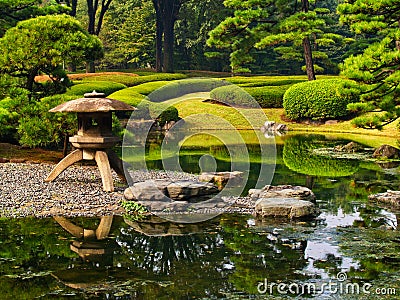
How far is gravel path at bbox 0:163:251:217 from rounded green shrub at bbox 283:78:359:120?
12114 millimetres

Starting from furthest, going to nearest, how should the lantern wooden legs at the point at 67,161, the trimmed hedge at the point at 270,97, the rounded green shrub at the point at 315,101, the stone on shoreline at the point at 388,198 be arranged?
1. the trimmed hedge at the point at 270,97
2. the rounded green shrub at the point at 315,101
3. the lantern wooden legs at the point at 67,161
4. the stone on shoreline at the point at 388,198

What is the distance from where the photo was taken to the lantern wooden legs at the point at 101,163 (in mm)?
9477

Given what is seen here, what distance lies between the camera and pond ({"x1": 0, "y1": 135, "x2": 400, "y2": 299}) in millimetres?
5039

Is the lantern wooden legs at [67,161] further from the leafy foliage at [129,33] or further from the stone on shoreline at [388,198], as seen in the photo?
the leafy foliage at [129,33]

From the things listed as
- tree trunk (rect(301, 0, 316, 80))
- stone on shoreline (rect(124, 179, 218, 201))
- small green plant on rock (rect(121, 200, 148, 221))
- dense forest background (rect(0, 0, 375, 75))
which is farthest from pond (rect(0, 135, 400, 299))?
dense forest background (rect(0, 0, 375, 75))

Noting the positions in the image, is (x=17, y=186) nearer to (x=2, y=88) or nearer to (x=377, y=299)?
(x=2, y=88)

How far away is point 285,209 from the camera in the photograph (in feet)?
26.0

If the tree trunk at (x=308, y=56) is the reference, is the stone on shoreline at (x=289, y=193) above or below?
below

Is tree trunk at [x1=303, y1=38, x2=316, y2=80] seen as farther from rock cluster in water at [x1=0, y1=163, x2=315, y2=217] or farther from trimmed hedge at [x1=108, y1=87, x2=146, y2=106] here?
rock cluster in water at [x1=0, y1=163, x2=315, y2=217]

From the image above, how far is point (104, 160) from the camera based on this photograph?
9586mm

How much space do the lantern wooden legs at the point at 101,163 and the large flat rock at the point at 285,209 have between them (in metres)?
2.65

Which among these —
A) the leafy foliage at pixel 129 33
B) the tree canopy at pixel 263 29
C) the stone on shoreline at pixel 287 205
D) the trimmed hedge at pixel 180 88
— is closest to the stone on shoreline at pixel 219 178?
the stone on shoreline at pixel 287 205

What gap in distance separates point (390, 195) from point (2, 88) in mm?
8680

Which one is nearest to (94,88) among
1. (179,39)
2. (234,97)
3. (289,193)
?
(234,97)
